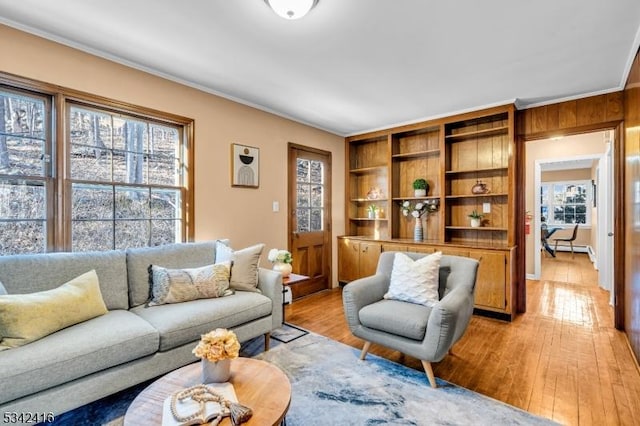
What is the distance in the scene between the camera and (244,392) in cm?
140

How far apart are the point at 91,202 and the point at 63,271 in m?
0.67

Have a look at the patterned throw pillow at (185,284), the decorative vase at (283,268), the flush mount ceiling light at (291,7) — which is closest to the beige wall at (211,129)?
the decorative vase at (283,268)

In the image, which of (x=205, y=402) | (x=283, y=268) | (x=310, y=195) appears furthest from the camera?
(x=310, y=195)

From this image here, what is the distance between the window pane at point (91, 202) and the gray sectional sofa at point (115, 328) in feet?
1.38

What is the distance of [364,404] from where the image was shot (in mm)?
1898

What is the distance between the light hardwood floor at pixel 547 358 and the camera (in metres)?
1.93

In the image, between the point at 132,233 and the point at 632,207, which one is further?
the point at 132,233

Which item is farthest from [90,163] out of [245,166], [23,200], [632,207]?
[632,207]

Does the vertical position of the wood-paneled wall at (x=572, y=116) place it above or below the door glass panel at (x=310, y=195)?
above

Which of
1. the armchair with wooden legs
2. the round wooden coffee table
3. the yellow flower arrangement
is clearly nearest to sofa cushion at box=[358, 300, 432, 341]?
the armchair with wooden legs

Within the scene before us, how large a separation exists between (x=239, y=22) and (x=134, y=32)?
30.8 inches

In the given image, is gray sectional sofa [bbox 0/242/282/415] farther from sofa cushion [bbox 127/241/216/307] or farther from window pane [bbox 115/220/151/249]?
window pane [bbox 115/220/151/249]

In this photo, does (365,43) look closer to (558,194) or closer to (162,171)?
(162,171)

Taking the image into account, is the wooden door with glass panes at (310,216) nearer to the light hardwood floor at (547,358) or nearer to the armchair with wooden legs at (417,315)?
the light hardwood floor at (547,358)
